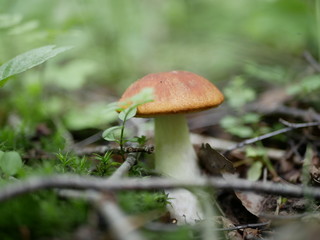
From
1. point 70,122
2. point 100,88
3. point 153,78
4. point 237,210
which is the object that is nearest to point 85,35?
point 100,88

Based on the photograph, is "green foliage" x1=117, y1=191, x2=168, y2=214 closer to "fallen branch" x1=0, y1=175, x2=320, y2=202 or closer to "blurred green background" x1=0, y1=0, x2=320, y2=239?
"blurred green background" x1=0, y1=0, x2=320, y2=239

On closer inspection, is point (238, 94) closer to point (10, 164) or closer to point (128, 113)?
point (128, 113)

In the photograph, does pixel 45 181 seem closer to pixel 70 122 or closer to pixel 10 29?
pixel 10 29

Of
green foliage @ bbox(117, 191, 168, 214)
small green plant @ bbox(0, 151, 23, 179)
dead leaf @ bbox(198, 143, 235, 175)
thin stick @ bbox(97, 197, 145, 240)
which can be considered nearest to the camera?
thin stick @ bbox(97, 197, 145, 240)

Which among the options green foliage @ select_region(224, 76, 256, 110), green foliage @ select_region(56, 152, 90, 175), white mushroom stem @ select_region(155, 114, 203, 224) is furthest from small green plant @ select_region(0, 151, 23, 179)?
green foliage @ select_region(224, 76, 256, 110)

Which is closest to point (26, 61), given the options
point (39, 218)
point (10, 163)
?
point (10, 163)
